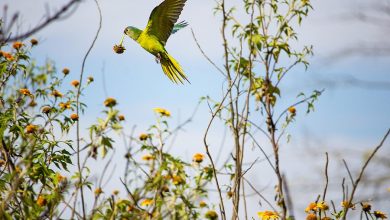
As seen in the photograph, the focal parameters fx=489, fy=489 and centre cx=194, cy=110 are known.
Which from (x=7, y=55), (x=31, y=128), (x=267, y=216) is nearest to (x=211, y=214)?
(x=267, y=216)

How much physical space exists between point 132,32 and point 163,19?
7.3 inches

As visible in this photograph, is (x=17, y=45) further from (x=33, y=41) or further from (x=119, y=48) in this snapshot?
(x=119, y=48)

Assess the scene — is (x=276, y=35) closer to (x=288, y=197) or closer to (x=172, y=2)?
(x=172, y=2)

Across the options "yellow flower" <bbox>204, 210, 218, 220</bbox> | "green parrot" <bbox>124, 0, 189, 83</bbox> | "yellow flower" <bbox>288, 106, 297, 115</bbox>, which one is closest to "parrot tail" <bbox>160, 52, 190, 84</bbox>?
"green parrot" <bbox>124, 0, 189, 83</bbox>

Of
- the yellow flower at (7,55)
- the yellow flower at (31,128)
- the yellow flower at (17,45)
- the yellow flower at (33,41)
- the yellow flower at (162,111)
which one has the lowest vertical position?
the yellow flower at (31,128)

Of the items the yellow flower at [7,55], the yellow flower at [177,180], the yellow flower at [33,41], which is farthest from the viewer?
the yellow flower at [33,41]

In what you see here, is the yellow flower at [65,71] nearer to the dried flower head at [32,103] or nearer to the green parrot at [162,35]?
the dried flower head at [32,103]

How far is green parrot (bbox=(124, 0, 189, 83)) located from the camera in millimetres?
2490

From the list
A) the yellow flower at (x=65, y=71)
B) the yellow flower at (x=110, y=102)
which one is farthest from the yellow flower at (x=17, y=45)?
the yellow flower at (x=110, y=102)

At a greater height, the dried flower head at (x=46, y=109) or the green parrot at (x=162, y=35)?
the dried flower head at (x=46, y=109)

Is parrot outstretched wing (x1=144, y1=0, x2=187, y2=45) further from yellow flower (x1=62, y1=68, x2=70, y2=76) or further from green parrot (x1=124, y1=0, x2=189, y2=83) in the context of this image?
yellow flower (x1=62, y1=68, x2=70, y2=76)

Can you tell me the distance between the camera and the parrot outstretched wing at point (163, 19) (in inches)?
97.8

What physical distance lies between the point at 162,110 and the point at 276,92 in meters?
0.93

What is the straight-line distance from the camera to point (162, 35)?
2527 mm
